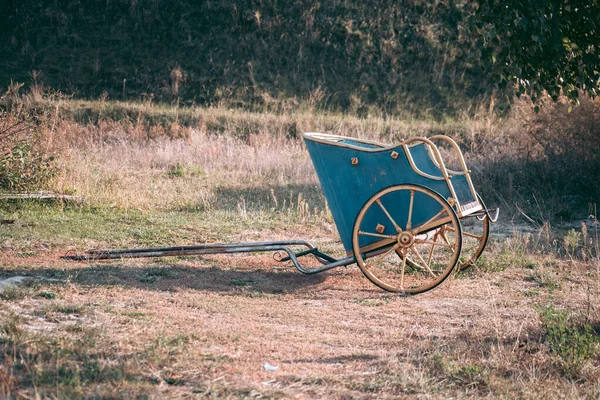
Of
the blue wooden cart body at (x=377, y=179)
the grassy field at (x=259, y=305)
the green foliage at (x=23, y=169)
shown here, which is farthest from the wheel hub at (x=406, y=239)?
the green foliage at (x=23, y=169)

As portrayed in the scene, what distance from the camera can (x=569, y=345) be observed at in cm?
525

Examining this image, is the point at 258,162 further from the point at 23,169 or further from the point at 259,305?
the point at 259,305

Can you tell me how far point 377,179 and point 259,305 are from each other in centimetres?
158

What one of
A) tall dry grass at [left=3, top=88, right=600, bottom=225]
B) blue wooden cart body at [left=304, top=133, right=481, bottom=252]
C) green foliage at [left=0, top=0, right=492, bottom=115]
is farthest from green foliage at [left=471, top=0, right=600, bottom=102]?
green foliage at [left=0, top=0, right=492, bottom=115]

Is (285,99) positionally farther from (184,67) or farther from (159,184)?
(159,184)

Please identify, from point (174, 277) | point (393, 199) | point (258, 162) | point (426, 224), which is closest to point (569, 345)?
point (426, 224)

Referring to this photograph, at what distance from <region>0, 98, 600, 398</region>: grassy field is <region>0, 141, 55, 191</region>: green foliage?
108 millimetres

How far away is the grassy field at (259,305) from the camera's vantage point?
177 inches

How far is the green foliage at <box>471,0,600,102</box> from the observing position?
7.63m

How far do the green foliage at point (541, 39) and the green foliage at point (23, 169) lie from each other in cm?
638

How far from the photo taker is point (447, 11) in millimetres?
25656

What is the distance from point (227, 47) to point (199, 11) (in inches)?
81.5

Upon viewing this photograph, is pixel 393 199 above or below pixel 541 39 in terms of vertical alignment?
below

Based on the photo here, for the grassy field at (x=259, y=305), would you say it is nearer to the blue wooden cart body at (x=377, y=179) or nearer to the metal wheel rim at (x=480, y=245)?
the metal wheel rim at (x=480, y=245)
